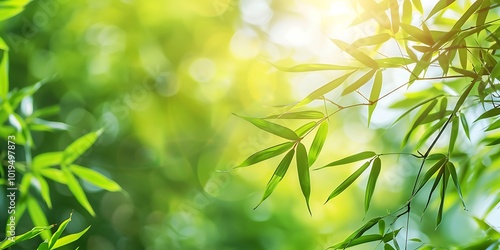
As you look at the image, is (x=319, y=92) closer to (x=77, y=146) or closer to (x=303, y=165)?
(x=303, y=165)

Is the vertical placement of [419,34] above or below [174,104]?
above

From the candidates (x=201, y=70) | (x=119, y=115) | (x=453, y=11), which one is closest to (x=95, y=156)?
(x=119, y=115)

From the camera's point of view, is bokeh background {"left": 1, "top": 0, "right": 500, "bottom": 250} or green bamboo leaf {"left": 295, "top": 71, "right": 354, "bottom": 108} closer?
green bamboo leaf {"left": 295, "top": 71, "right": 354, "bottom": 108}

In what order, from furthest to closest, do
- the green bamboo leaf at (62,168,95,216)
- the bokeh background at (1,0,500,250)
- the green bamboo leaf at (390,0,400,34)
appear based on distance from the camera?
1. the bokeh background at (1,0,500,250)
2. the green bamboo leaf at (62,168,95,216)
3. the green bamboo leaf at (390,0,400,34)

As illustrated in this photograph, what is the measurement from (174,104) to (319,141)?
4.41 ft

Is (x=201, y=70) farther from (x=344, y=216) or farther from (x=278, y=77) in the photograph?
(x=344, y=216)

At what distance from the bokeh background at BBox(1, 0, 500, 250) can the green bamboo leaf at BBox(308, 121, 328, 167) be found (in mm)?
1223

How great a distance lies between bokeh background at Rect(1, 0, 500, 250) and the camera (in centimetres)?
182

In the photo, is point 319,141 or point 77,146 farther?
point 77,146

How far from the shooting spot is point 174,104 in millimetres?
1853

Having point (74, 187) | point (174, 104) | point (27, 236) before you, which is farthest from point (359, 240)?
point (174, 104)

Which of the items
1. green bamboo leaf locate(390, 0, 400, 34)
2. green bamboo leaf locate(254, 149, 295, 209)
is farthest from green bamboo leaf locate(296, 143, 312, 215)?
green bamboo leaf locate(390, 0, 400, 34)

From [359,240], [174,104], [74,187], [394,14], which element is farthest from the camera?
[174,104]

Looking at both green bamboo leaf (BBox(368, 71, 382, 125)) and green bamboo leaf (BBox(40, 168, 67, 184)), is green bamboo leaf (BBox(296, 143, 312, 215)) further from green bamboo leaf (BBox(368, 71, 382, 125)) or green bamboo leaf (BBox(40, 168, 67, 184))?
green bamboo leaf (BBox(40, 168, 67, 184))
